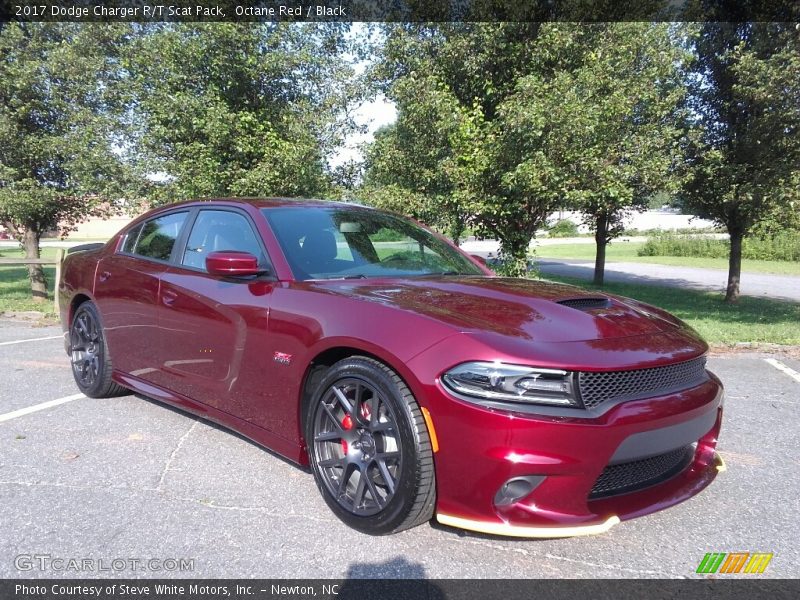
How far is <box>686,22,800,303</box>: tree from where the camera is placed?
7887mm

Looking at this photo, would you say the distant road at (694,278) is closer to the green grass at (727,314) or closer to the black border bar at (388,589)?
the green grass at (727,314)

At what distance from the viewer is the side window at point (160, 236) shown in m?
4.03

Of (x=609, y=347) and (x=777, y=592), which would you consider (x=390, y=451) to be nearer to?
(x=609, y=347)

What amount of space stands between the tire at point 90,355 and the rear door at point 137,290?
16cm

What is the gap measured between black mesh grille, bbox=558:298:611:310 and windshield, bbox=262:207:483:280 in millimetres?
940

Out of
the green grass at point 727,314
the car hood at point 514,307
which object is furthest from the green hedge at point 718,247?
the car hood at point 514,307

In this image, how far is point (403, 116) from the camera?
834 centimetres

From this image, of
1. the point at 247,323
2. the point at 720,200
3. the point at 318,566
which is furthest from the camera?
the point at 720,200

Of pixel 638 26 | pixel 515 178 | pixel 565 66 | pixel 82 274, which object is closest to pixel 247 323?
pixel 82 274

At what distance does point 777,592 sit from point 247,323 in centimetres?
266

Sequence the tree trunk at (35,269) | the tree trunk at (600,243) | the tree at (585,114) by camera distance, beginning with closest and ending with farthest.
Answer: the tree at (585,114), the tree trunk at (35,269), the tree trunk at (600,243)

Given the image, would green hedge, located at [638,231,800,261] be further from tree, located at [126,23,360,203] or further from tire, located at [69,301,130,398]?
tire, located at [69,301,130,398]

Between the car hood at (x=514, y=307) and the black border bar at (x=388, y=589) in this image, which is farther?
the car hood at (x=514, y=307)

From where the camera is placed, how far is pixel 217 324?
3.30m
